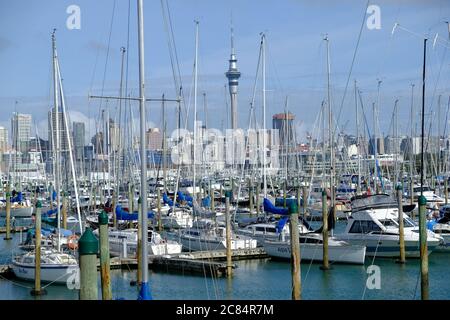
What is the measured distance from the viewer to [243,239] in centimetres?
3073

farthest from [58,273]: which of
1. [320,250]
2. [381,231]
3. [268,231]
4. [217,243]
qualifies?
[381,231]

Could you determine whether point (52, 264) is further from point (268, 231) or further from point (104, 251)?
point (268, 231)

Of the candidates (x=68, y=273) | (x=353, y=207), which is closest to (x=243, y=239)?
(x=353, y=207)

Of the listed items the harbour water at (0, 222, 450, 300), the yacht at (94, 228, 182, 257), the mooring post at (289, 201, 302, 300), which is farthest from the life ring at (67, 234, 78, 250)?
the mooring post at (289, 201, 302, 300)

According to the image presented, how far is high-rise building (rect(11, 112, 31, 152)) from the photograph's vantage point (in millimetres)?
62350

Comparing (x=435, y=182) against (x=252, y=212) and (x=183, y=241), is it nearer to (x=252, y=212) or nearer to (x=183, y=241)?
(x=252, y=212)

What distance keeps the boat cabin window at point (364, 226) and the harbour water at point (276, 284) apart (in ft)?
4.19

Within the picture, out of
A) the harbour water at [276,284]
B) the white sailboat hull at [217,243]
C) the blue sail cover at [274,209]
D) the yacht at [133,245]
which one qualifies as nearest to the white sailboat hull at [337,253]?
the harbour water at [276,284]

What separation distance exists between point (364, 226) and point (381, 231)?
72cm

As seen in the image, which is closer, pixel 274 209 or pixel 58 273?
pixel 58 273

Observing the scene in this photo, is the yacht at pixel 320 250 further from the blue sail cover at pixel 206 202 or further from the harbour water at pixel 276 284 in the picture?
the blue sail cover at pixel 206 202

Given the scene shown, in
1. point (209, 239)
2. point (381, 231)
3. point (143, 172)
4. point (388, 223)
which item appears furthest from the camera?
point (209, 239)

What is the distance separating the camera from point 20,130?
3076 inches
